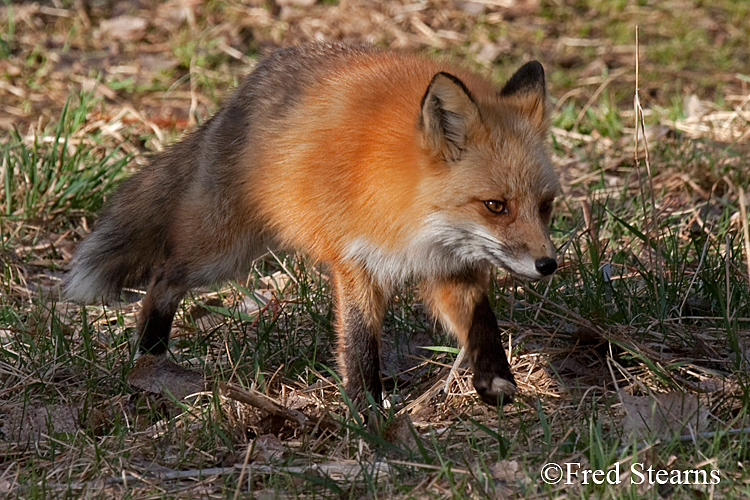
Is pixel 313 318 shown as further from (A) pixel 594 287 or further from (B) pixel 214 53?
(B) pixel 214 53

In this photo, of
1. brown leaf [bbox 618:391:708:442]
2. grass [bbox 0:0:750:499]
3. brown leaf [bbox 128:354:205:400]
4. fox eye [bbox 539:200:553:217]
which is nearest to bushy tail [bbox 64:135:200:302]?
grass [bbox 0:0:750:499]

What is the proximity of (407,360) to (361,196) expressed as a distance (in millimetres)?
968

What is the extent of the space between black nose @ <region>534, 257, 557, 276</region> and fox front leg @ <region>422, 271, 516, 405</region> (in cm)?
61

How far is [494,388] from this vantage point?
137 inches

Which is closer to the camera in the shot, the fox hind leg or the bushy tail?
the fox hind leg

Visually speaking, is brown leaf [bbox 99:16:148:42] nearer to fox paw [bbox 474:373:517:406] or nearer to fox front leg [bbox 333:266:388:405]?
fox front leg [bbox 333:266:388:405]

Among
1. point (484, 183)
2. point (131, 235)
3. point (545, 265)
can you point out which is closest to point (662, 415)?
point (545, 265)

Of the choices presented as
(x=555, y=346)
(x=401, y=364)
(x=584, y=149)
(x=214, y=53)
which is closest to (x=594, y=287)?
(x=555, y=346)

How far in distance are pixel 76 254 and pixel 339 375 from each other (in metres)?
1.77

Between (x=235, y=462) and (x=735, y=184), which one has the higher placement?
(x=735, y=184)

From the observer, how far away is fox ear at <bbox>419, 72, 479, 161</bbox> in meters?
3.15

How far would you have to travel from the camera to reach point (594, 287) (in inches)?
160

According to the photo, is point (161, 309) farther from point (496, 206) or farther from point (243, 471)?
point (496, 206)

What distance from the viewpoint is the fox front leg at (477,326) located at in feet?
11.5
